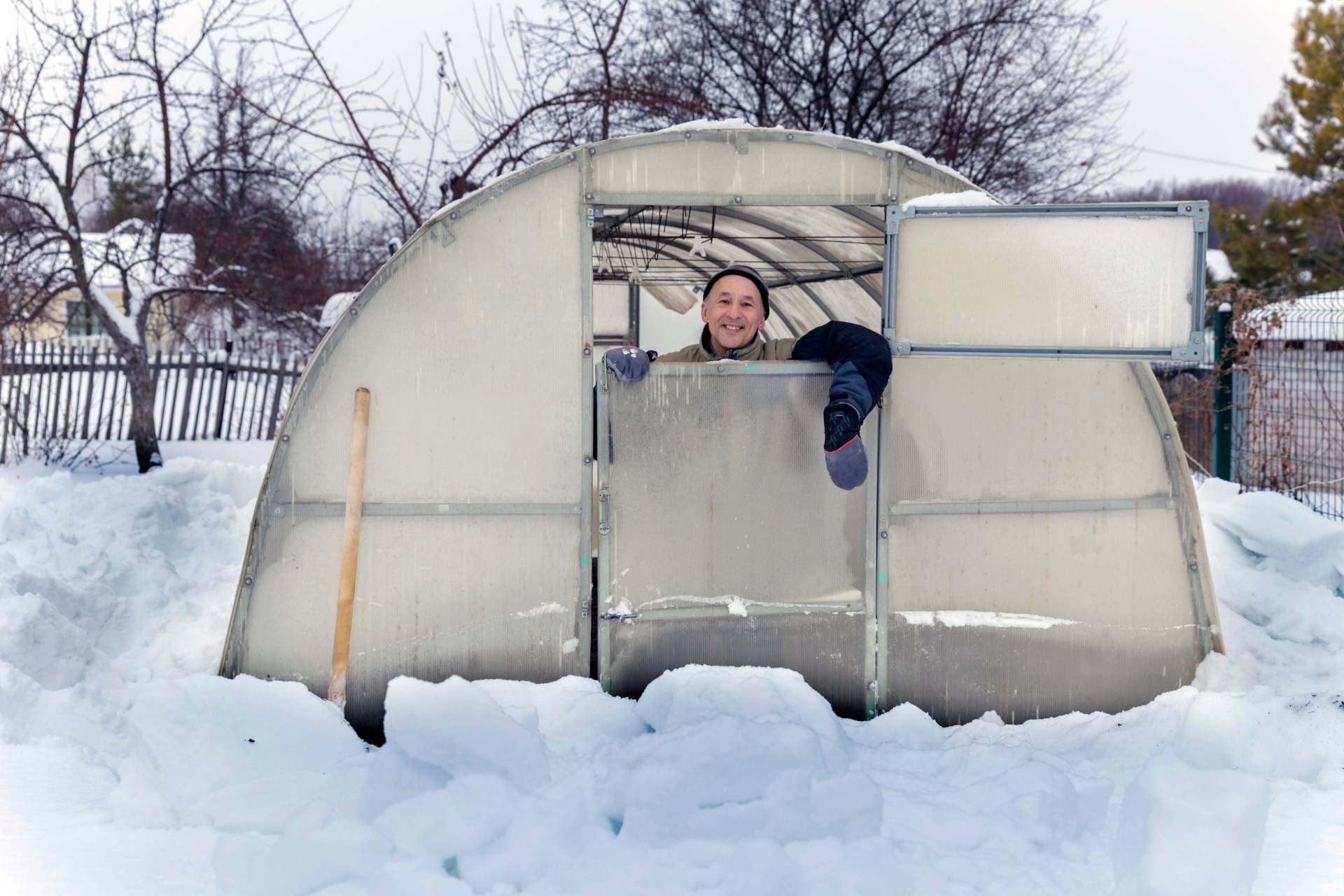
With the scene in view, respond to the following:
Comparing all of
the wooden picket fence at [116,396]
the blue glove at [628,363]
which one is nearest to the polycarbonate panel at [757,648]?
the blue glove at [628,363]

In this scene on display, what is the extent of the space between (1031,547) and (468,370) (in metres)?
2.62

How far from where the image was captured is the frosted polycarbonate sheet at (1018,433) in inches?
184

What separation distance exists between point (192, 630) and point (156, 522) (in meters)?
2.80

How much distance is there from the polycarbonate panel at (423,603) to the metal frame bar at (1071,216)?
66.5 inches

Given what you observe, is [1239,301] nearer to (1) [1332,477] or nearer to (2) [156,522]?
(1) [1332,477]

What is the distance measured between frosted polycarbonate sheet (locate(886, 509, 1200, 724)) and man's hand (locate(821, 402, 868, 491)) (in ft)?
2.36

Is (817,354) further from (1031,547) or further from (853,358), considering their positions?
(1031,547)

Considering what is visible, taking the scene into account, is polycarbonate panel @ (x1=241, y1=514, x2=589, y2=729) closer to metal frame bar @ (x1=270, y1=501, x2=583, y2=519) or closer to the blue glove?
metal frame bar @ (x1=270, y1=501, x2=583, y2=519)

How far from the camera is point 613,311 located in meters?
11.0

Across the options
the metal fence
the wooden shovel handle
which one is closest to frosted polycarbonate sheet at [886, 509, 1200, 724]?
the wooden shovel handle

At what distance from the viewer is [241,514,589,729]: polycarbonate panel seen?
451cm

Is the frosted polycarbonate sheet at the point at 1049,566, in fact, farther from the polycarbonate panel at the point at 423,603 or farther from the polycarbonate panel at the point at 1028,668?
the polycarbonate panel at the point at 423,603

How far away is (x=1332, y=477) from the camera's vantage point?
30.3 feet

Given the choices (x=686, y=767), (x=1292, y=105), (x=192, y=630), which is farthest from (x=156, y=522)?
(x=1292, y=105)
